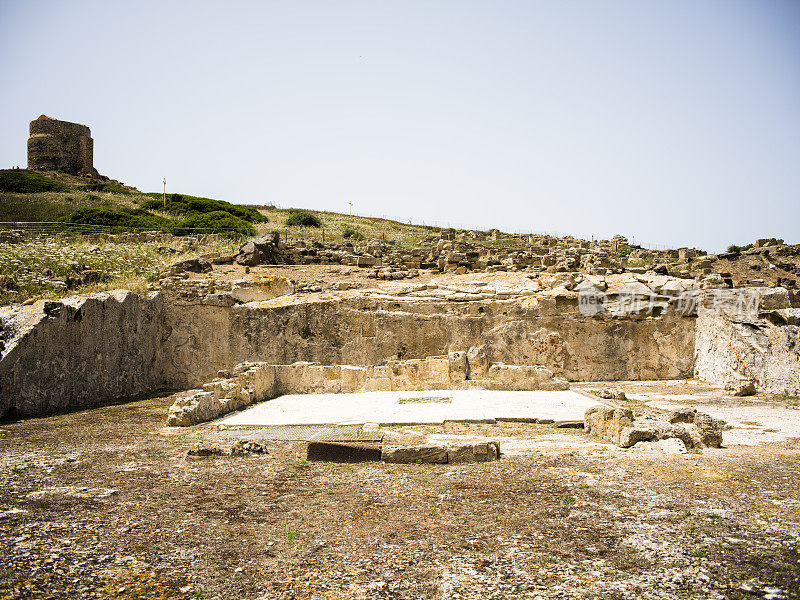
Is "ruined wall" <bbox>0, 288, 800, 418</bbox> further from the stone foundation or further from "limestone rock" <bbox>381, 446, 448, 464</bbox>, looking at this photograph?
"limestone rock" <bbox>381, 446, 448, 464</bbox>

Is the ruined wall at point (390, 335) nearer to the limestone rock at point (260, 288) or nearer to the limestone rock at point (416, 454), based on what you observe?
the limestone rock at point (260, 288)

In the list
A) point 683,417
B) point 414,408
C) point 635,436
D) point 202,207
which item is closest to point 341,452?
point 635,436

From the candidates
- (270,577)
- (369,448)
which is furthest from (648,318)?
(270,577)

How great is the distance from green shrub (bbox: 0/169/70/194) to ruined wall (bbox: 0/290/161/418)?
111 feet

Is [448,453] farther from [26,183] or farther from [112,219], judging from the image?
[26,183]

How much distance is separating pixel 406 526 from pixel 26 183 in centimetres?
4720

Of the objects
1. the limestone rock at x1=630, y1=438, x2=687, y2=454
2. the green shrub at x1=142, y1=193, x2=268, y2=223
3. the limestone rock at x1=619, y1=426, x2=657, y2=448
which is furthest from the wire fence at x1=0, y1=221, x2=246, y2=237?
the limestone rock at x1=630, y1=438, x2=687, y2=454

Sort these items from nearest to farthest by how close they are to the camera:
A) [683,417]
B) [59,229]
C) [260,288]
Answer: [683,417]
[260,288]
[59,229]

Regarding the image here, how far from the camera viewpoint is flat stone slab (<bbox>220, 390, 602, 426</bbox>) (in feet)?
32.3

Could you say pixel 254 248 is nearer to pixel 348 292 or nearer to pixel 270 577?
pixel 348 292

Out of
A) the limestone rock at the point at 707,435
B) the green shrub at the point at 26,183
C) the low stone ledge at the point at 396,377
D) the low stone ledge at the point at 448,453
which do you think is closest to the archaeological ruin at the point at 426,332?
the low stone ledge at the point at 396,377

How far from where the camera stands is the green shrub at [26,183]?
41959mm

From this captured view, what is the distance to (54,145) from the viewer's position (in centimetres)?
4925

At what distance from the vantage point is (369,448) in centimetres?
736
